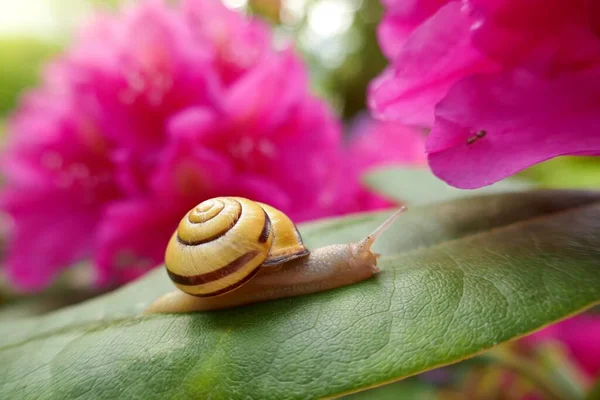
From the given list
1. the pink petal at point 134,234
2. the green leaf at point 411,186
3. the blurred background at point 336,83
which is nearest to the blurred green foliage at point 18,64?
the blurred background at point 336,83

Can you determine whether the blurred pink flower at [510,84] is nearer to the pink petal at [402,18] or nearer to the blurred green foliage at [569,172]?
the pink petal at [402,18]

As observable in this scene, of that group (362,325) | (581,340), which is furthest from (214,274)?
(581,340)

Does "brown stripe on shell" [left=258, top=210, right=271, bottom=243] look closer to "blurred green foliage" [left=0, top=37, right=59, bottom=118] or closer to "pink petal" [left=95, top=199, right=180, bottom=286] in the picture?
"pink petal" [left=95, top=199, right=180, bottom=286]

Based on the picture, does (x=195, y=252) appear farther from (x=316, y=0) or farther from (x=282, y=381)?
(x=316, y=0)

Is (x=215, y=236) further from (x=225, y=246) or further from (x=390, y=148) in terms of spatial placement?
(x=390, y=148)

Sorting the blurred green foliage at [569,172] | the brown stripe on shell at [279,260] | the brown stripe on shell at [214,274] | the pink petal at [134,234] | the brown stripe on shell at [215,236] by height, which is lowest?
the blurred green foliage at [569,172]

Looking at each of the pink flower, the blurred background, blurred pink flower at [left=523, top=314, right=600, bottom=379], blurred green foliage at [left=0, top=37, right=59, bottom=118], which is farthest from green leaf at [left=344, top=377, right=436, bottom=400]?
blurred green foliage at [left=0, top=37, right=59, bottom=118]
